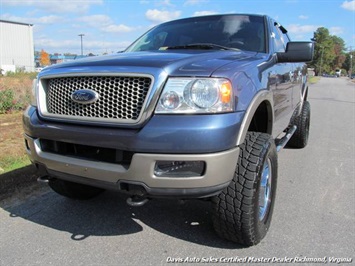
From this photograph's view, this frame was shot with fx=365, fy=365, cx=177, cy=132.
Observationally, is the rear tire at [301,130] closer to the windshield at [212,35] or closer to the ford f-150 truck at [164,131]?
the windshield at [212,35]

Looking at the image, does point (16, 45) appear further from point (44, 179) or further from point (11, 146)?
point (44, 179)

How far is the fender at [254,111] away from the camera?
242 cm

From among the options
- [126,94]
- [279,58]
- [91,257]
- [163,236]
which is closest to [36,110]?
[126,94]

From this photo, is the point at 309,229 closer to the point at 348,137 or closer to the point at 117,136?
the point at 117,136

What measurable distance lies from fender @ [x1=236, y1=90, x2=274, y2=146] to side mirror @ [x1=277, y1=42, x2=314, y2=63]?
22.7 inches

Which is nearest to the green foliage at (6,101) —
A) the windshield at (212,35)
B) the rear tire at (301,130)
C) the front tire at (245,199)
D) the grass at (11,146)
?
the grass at (11,146)

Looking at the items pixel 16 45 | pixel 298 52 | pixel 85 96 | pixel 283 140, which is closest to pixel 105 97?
pixel 85 96

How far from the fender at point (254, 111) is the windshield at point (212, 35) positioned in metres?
0.69

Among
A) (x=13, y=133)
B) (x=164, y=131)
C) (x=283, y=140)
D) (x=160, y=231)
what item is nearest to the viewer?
(x=164, y=131)

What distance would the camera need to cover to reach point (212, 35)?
150 inches

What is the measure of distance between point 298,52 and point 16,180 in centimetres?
330

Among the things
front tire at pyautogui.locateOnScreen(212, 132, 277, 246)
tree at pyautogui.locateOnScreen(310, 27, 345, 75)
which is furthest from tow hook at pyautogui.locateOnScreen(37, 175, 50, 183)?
tree at pyautogui.locateOnScreen(310, 27, 345, 75)

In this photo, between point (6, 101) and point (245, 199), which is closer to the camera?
point (245, 199)

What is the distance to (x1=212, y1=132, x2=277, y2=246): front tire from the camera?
101 inches
